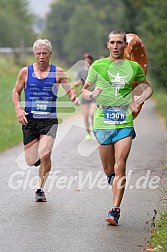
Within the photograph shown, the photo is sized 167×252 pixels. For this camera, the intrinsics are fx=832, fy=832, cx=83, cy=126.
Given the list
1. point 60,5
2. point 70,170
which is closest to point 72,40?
point 60,5

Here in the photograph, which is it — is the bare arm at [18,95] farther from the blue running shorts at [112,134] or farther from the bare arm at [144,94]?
the bare arm at [144,94]

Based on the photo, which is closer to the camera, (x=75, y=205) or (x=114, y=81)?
(x=114, y=81)

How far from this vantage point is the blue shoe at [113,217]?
364 inches

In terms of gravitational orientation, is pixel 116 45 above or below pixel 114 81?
above

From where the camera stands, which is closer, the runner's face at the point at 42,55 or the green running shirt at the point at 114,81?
the green running shirt at the point at 114,81

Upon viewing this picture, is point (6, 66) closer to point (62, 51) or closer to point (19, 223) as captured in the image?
point (19, 223)

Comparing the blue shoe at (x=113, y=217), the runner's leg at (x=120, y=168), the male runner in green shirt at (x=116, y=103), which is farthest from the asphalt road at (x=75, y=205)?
the male runner in green shirt at (x=116, y=103)

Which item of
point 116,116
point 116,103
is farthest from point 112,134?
point 116,103

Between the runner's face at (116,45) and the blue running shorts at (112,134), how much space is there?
2.73ft

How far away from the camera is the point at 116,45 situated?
30.7 feet

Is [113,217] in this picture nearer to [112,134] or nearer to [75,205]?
[112,134]

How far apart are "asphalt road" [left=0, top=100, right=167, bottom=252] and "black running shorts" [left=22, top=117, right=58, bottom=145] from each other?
84 centimetres

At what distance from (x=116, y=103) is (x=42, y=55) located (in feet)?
4.98

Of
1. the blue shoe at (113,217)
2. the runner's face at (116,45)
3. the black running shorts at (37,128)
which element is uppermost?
the runner's face at (116,45)
